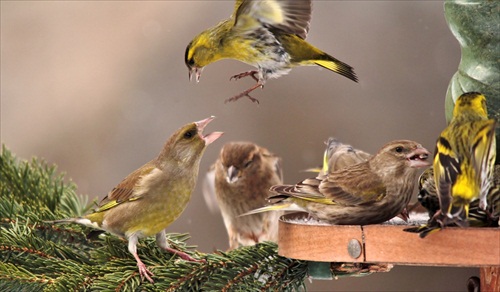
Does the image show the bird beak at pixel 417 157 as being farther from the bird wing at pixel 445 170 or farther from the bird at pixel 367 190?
the bird wing at pixel 445 170

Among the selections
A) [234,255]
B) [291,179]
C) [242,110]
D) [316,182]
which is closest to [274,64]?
[316,182]

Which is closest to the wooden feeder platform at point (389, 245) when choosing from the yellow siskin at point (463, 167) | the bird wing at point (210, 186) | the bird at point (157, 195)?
the yellow siskin at point (463, 167)

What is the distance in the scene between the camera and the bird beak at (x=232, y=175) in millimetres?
3936

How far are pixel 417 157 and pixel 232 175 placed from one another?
164 cm

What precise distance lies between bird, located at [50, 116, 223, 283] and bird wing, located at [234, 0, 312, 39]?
447 mm

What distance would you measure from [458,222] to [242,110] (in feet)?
13.1

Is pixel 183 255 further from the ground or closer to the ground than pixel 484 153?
closer to the ground

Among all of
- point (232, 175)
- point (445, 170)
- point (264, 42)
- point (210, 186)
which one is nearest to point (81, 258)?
point (264, 42)

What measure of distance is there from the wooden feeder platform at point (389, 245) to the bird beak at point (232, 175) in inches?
64.0

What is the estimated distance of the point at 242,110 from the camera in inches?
232

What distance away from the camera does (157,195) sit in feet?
9.00

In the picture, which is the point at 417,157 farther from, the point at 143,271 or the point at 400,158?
the point at 143,271

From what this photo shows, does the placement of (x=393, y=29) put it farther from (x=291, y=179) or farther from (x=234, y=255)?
(x=234, y=255)

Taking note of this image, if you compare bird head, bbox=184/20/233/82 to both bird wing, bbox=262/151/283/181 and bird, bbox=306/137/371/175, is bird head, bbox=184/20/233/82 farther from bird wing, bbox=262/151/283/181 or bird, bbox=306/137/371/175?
bird wing, bbox=262/151/283/181
